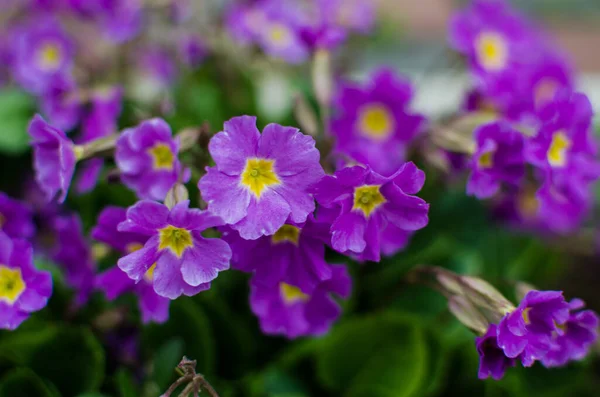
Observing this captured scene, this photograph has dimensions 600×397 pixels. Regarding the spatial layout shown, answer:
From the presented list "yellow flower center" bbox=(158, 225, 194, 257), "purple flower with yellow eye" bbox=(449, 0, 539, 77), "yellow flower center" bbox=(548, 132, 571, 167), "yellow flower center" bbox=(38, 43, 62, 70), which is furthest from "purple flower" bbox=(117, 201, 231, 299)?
"yellow flower center" bbox=(38, 43, 62, 70)

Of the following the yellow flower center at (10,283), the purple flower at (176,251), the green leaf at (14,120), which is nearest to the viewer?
the purple flower at (176,251)

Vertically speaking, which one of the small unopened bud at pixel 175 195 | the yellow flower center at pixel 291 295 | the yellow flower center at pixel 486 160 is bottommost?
the yellow flower center at pixel 291 295

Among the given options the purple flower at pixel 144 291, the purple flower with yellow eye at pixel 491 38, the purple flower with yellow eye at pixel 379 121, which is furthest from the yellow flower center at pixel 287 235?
the purple flower with yellow eye at pixel 491 38

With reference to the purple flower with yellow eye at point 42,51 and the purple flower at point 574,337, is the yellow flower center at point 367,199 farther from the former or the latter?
the purple flower with yellow eye at point 42,51

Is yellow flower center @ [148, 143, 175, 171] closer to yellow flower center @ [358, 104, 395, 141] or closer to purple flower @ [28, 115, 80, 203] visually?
purple flower @ [28, 115, 80, 203]

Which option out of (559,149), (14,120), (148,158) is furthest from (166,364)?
(14,120)

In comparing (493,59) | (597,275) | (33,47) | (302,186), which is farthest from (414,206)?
(597,275)
